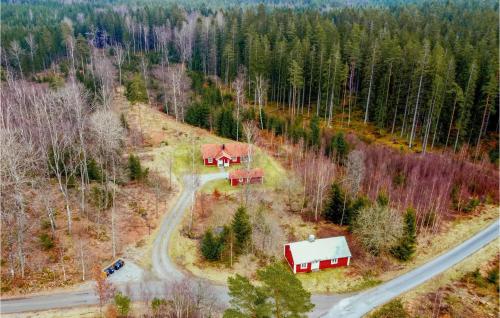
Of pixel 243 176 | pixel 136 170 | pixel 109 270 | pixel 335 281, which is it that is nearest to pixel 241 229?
pixel 335 281

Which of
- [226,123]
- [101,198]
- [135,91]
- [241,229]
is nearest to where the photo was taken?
[241,229]

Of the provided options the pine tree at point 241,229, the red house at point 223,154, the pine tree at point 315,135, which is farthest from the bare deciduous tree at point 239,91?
the pine tree at point 241,229

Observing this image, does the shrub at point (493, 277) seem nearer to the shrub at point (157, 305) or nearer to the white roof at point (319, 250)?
the white roof at point (319, 250)

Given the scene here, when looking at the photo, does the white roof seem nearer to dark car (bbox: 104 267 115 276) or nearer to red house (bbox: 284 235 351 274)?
red house (bbox: 284 235 351 274)

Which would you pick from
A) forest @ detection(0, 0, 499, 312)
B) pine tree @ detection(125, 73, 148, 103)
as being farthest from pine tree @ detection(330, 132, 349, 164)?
pine tree @ detection(125, 73, 148, 103)

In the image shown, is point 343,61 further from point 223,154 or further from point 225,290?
point 225,290

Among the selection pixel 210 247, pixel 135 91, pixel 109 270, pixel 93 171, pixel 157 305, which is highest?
pixel 135 91
